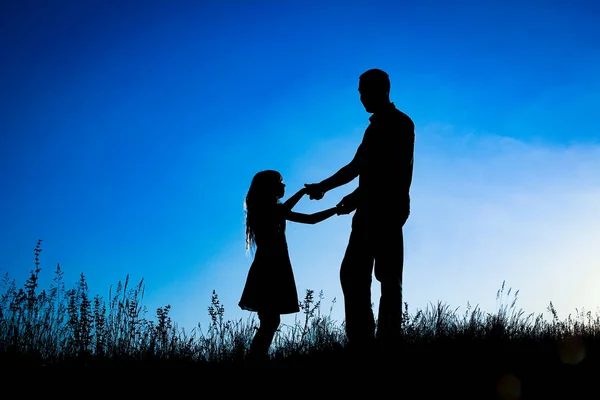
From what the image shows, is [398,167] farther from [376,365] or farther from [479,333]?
[479,333]

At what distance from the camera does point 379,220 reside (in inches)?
182

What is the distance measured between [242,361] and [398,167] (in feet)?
7.71

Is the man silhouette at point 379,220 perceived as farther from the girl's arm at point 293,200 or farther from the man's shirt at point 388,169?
the girl's arm at point 293,200

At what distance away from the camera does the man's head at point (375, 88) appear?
4887 mm

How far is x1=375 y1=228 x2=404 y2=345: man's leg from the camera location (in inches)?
174

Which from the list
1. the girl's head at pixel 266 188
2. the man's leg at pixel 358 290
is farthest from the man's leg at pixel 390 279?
the girl's head at pixel 266 188

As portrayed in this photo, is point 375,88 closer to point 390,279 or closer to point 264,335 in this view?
point 390,279

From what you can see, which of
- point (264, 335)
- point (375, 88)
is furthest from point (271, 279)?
point (375, 88)

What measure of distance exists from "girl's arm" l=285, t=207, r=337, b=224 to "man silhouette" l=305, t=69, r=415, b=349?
922 millimetres

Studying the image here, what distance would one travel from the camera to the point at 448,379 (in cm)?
353

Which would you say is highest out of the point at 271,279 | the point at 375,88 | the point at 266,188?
the point at 375,88

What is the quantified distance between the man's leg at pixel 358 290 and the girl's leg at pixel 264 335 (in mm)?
868

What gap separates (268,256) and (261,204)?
0.59m

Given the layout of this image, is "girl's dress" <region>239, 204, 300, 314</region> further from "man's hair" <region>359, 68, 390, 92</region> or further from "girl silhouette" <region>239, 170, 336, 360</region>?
"man's hair" <region>359, 68, 390, 92</region>
